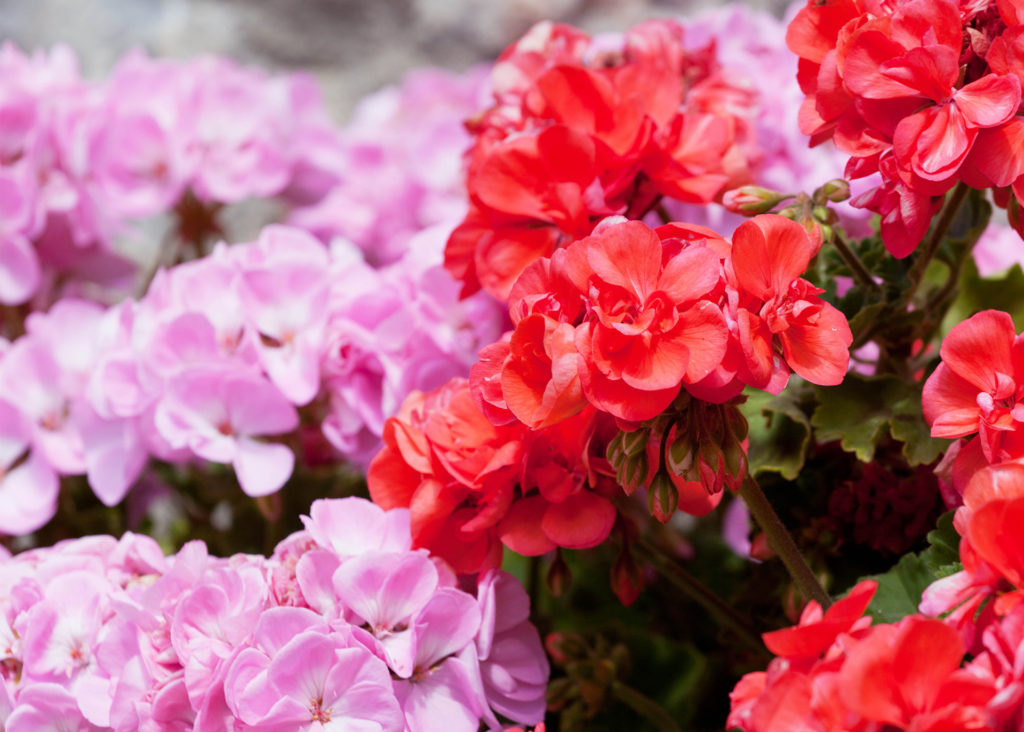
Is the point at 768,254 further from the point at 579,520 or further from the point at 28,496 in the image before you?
the point at 28,496

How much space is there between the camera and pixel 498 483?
2.05 feet

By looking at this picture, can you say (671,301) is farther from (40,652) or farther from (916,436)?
(40,652)

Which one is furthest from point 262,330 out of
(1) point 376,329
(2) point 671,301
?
(2) point 671,301

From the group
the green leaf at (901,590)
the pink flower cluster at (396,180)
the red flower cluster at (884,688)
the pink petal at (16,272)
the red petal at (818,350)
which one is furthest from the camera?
the pink flower cluster at (396,180)

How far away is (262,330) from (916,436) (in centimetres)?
48

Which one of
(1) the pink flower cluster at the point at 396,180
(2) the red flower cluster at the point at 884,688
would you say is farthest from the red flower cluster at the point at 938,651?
(1) the pink flower cluster at the point at 396,180

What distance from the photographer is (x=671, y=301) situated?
0.52m

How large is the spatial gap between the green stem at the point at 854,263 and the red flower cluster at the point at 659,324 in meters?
0.15

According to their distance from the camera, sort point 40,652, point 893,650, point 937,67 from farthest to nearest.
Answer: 1. point 40,652
2. point 937,67
3. point 893,650

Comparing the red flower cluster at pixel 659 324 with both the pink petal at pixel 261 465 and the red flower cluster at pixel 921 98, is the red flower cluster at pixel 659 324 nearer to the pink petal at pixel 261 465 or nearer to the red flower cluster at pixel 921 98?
the red flower cluster at pixel 921 98

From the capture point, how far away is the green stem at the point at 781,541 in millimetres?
599

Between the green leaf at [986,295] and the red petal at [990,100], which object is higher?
the red petal at [990,100]

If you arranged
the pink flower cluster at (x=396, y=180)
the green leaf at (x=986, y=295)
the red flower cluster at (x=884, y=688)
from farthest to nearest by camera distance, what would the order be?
the pink flower cluster at (x=396, y=180), the green leaf at (x=986, y=295), the red flower cluster at (x=884, y=688)

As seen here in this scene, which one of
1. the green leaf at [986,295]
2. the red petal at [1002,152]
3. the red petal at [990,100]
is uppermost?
the red petal at [990,100]
